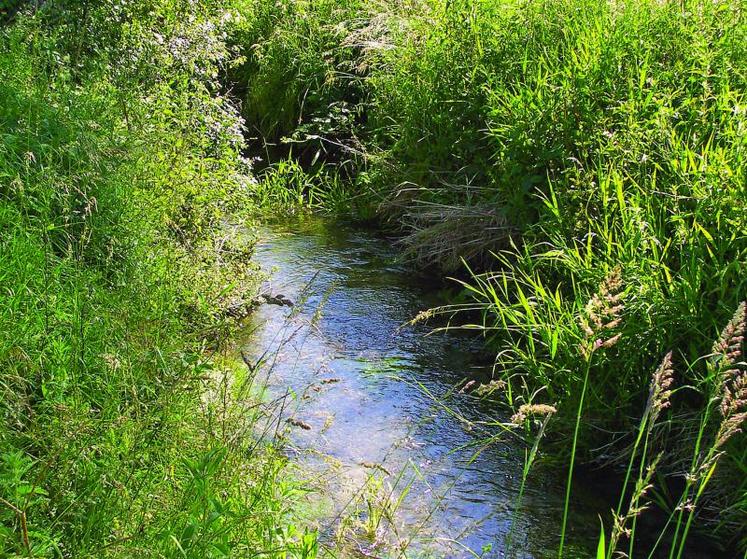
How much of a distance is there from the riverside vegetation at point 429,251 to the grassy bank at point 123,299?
0.06ft

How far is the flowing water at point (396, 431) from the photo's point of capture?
11.5 ft

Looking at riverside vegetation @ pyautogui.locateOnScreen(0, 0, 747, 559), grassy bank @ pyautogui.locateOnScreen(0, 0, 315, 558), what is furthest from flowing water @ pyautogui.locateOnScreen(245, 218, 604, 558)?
grassy bank @ pyautogui.locateOnScreen(0, 0, 315, 558)

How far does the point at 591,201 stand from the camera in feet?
16.6

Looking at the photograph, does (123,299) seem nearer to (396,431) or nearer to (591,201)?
(396,431)

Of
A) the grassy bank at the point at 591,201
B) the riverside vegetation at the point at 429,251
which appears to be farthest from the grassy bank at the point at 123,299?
the grassy bank at the point at 591,201

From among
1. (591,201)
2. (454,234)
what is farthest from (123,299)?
(454,234)

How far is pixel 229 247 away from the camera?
18.9 ft

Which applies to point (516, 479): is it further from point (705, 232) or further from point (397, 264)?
point (397, 264)

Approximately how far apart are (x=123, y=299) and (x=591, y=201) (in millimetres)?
2906

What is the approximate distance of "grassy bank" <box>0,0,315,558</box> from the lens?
2.48 metres

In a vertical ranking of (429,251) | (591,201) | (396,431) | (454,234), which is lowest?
(396,431)

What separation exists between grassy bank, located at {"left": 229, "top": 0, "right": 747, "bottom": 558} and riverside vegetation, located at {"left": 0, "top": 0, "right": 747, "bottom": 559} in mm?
20

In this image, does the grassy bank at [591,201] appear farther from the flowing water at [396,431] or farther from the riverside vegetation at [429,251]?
the flowing water at [396,431]

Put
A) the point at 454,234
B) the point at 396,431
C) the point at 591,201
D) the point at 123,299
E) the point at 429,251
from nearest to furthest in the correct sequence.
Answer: the point at 123,299
the point at 396,431
the point at 591,201
the point at 454,234
the point at 429,251
